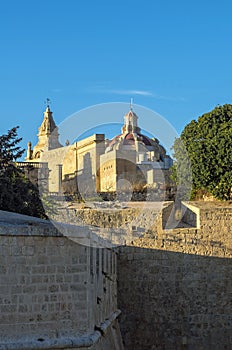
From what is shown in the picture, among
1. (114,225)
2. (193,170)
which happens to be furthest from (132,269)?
(193,170)

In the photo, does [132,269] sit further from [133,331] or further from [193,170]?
[193,170]

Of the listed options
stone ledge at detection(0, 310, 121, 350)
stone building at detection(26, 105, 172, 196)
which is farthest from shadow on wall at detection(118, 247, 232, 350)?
stone building at detection(26, 105, 172, 196)

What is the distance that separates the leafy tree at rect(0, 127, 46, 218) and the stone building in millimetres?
3617

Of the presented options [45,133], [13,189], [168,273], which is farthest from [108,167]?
[45,133]

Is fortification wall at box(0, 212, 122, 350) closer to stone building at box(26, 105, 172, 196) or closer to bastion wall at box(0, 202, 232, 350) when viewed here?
bastion wall at box(0, 202, 232, 350)

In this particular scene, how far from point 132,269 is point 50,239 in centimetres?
615

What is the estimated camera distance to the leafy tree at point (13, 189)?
66.7 ft

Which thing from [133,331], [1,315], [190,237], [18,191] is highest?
[18,191]

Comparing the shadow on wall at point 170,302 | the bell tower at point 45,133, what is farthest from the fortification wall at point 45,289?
the bell tower at point 45,133

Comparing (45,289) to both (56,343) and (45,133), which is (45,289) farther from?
(45,133)

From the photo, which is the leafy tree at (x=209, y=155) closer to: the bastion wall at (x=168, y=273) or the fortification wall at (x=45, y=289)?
the bastion wall at (x=168, y=273)

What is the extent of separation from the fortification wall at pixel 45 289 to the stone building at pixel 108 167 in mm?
13533

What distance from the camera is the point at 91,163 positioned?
2989 cm

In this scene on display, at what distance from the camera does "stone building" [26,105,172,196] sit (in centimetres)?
2666
